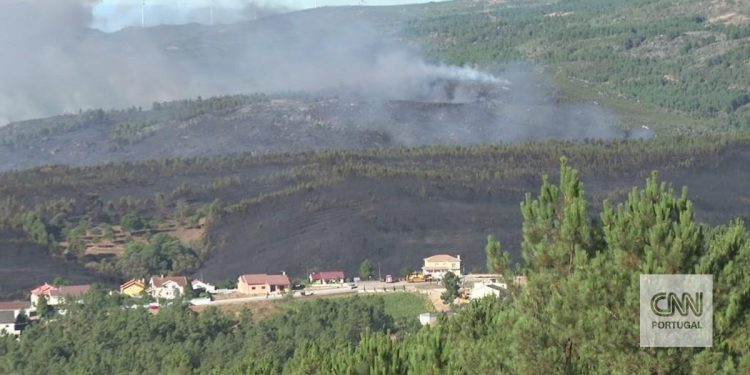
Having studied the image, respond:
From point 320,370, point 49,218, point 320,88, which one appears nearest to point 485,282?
point 49,218

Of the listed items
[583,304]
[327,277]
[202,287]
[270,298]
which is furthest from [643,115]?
[583,304]

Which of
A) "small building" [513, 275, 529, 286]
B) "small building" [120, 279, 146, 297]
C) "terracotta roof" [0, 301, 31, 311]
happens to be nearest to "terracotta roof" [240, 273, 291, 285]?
"small building" [120, 279, 146, 297]

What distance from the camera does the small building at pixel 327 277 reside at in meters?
96.9

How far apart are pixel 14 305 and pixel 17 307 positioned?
99 cm

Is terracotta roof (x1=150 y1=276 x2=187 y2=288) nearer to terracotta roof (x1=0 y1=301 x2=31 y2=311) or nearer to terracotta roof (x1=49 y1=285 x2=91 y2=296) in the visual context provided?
terracotta roof (x1=49 y1=285 x2=91 y2=296)

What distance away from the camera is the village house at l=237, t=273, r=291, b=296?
302 ft

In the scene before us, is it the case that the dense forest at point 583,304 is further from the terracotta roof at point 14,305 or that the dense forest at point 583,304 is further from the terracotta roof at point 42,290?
the terracotta roof at point 42,290

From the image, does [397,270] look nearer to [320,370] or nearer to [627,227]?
[320,370]

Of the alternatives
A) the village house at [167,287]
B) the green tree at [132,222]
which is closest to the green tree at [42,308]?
the village house at [167,287]

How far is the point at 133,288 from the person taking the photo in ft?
319

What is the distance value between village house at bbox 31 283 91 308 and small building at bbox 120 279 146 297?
6.23 feet

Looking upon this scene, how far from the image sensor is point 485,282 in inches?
3482

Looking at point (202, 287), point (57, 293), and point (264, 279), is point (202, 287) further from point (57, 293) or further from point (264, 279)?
point (57, 293)

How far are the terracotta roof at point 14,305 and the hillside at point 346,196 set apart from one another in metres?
6.99
